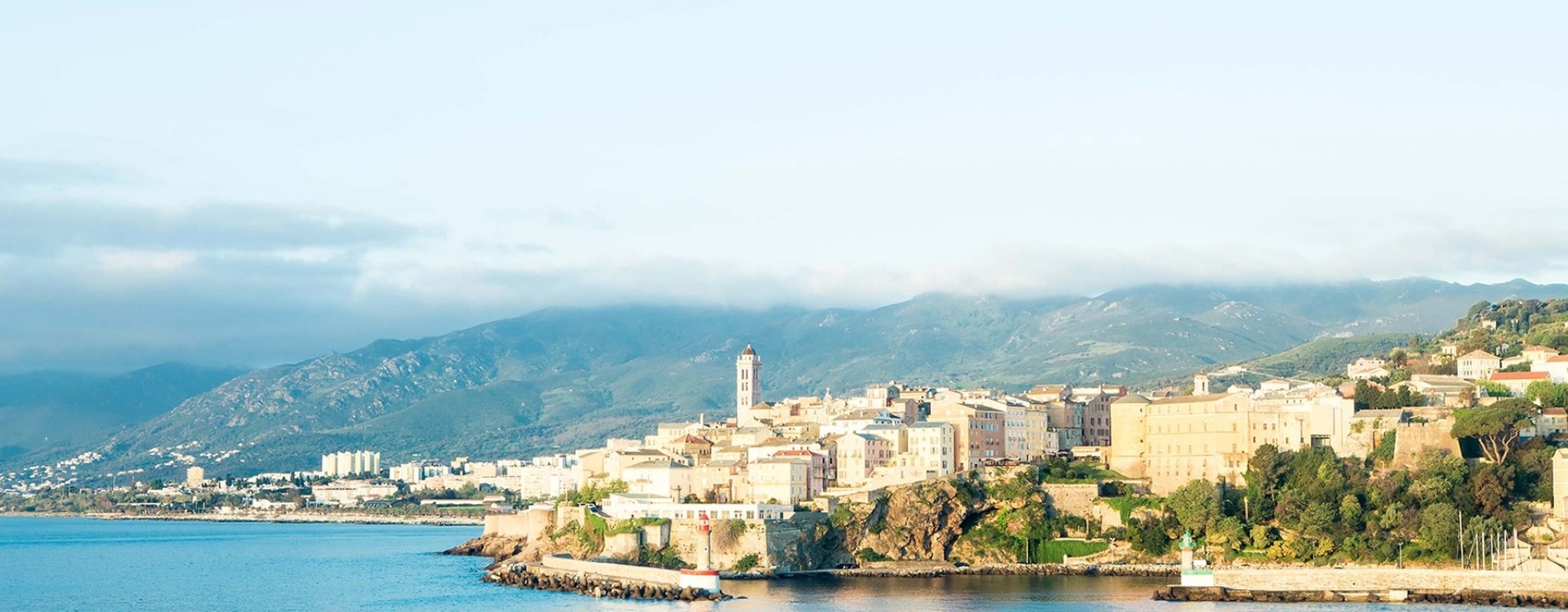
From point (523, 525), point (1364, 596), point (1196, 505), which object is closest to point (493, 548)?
point (523, 525)

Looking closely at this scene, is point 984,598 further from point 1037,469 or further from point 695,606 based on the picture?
point 1037,469

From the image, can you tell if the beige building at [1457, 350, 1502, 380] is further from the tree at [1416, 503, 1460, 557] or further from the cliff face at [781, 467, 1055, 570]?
the cliff face at [781, 467, 1055, 570]

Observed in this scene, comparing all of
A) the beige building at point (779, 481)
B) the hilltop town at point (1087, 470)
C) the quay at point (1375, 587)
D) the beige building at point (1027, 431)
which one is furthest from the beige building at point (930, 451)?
the quay at point (1375, 587)

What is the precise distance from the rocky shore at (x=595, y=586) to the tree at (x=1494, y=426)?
26178mm

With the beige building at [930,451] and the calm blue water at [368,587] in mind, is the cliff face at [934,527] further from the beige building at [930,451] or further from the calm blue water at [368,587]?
the calm blue water at [368,587]

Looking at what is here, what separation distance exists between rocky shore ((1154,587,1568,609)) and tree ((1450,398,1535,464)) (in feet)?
31.5

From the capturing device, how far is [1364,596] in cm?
5844

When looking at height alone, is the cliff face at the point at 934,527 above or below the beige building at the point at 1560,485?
below

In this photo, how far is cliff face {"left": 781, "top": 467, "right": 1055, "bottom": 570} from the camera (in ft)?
231

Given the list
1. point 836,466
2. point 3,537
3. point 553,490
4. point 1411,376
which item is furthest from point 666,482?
point 3,537

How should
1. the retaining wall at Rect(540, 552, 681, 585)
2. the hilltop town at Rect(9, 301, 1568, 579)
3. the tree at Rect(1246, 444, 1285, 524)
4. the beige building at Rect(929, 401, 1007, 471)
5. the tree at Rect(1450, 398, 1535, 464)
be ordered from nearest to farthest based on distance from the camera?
the retaining wall at Rect(540, 552, 681, 585), the tree at Rect(1450, 398, 1535, 464), the hilltop town at Rect(9, 301, 1568, 579), the tree at Rect(1246, 444, 1285, 524), the beige building at Rect(929, 401, 1007, 471)

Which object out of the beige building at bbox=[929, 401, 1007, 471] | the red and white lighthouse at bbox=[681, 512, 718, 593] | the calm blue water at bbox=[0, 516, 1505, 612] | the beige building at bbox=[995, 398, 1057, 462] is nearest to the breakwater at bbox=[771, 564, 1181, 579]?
the calm blue water at bbox=[0, 516, 1505, 612]

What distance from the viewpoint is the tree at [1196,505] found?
67562mm

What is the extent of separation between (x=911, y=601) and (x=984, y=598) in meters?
2.35
